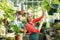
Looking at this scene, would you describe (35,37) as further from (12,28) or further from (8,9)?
(8,9)

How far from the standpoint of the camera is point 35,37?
2.19m

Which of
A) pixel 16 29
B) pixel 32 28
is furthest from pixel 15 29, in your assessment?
pixel 32 28

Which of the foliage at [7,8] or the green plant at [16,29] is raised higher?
the foliage at [7,8]

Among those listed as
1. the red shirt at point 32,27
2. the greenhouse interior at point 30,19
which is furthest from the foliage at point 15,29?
the red shirt at point 32,27

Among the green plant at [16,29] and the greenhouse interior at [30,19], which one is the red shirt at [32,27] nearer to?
the greenhouse interior at [30,19]

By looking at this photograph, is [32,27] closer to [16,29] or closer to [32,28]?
[32,28]

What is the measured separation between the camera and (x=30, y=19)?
2182mm

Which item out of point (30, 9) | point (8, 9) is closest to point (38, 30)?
point (30, 9)

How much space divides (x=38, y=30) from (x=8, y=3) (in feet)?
1.45

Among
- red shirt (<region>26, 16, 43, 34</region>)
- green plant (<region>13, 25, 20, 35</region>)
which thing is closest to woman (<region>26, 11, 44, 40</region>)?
red shirt (<region>26, 16, 43, 34</region>)

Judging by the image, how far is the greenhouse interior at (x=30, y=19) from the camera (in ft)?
7.12

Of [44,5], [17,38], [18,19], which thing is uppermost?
[44,5]

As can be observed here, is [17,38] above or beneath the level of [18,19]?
beneath

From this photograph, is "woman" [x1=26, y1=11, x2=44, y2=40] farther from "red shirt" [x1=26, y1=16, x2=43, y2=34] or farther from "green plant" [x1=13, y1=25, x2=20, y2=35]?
"green plant" [x1=13, y1=25, x2=20, y2=35]
